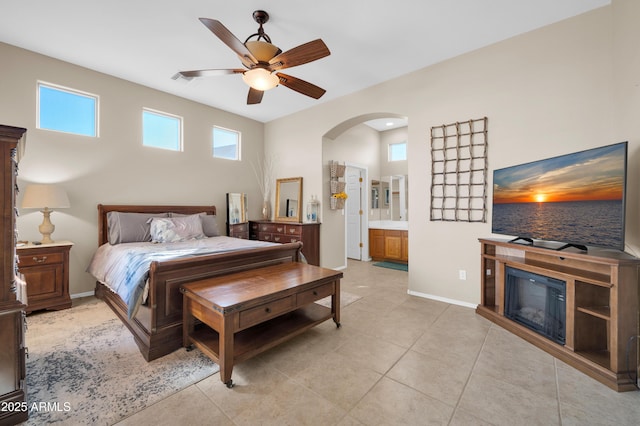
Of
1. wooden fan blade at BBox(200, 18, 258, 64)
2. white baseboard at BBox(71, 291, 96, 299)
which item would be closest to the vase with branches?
white baseboard at BBox(71, 291, 96, 299)

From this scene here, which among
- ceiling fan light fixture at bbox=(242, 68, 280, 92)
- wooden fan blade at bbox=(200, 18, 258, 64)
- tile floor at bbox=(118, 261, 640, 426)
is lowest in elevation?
tile floor at bbox=(118, 261, 640, 426)

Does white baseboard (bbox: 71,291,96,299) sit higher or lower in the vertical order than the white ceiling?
lower

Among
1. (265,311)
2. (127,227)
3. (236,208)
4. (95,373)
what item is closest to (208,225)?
(236,208)

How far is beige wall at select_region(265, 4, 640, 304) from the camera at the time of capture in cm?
241

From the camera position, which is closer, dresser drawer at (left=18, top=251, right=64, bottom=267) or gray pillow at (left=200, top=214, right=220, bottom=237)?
dresser drawer at (left=18, top=251, right=64, bottom=267)

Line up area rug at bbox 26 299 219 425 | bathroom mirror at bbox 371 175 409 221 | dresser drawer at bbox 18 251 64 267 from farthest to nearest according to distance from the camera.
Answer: bathroom mirror at bbox 371 175 409 221
dresser drawer at bbox 18 251 64 267
area rug at bbox 26 299 219 425

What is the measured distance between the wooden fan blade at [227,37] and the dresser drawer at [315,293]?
2.10m

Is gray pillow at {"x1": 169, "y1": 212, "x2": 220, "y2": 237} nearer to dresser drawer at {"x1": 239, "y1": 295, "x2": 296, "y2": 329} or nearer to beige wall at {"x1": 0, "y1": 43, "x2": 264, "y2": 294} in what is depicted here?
beige wall at {"x1": 0, "y1": 43, "x2": 264, "y2": 294}

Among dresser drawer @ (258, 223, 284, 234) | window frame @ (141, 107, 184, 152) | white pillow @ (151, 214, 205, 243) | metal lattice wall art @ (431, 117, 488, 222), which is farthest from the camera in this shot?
dresser drawer @ (258, 223, 284, 234)

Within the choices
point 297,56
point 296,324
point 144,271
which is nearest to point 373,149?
point 297,56

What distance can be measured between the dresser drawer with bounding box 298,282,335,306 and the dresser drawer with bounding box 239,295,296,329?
10 centimetres

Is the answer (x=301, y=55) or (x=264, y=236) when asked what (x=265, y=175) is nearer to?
(x=264, y=236)

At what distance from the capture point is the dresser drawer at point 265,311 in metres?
1.89

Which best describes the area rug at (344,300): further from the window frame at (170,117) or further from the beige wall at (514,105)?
the window frame at (170,117)
